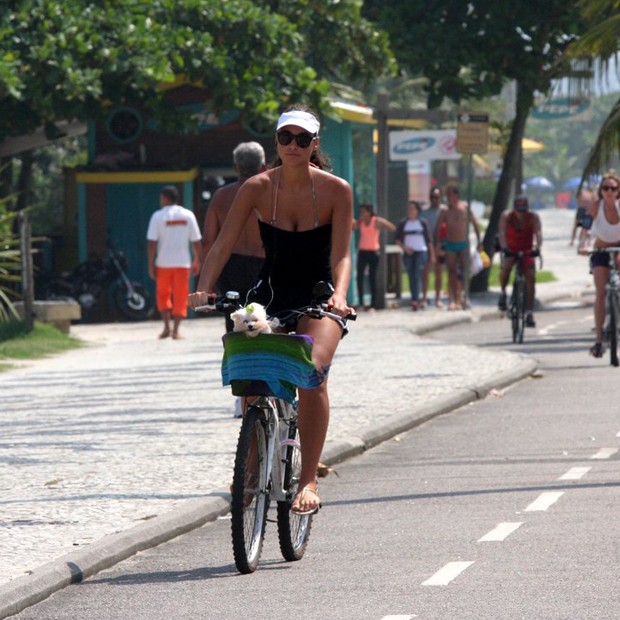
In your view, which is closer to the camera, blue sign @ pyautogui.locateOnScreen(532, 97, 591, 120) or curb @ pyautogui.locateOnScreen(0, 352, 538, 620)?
curb @ pyautogui.locateOnScreen(0, 352, 538, 620)

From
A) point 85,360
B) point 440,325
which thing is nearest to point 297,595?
point 85,360

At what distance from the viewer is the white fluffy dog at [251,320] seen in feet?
25.0

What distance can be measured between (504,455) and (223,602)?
4886 mm

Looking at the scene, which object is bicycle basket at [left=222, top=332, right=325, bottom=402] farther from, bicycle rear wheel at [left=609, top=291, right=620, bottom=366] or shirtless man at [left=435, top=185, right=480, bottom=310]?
shirtless man at [left=435, top=185, right=480, bottom=310]

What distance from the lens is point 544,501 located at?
9.66 metres

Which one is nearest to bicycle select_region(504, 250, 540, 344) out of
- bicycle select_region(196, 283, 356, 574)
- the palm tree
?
the palm tree

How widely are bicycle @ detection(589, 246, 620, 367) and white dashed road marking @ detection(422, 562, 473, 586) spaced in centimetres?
1004

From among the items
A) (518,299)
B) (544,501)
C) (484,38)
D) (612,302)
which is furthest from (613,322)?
(484,38)

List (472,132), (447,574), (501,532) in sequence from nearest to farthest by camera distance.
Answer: (447,574), (501,532), (472,132)

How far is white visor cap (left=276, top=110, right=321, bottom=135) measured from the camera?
26.4 ft

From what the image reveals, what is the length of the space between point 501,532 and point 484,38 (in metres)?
24.8

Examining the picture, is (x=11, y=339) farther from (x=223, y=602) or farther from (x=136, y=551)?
(x=223, y=602)

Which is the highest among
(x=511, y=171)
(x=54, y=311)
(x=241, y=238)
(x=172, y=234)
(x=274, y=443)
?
(x=511, y=171)

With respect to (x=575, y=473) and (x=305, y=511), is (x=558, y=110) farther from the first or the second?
(x=305, y=511)
